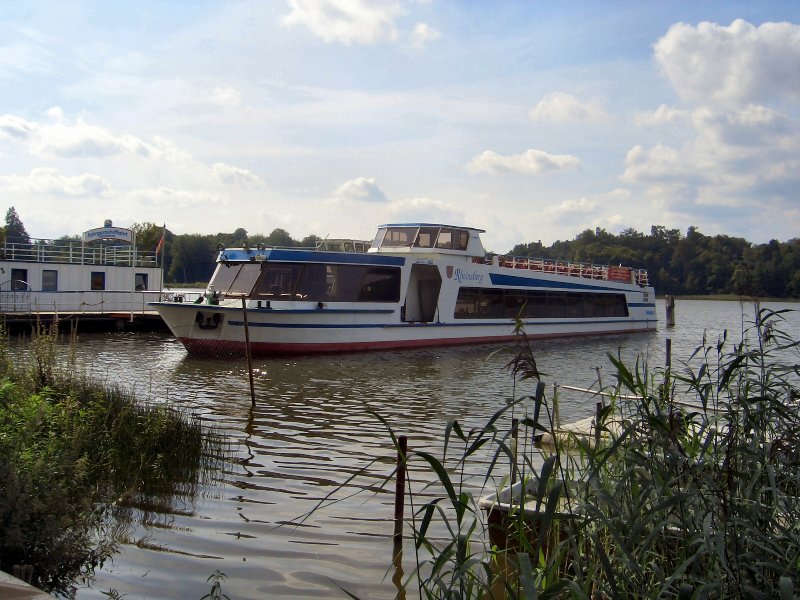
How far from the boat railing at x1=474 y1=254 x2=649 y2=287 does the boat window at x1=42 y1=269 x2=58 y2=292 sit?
1568cm

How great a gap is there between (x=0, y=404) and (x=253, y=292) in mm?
13788

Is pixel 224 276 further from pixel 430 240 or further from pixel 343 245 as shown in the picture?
pixel 430 240

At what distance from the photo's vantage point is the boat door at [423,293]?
80.6 ft

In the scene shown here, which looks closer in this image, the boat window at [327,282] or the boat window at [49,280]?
the boat window at [327,282]

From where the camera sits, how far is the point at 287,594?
5.20 m

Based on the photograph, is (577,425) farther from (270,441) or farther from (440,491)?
(270,441)

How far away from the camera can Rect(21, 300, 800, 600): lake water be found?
5457 millimetres

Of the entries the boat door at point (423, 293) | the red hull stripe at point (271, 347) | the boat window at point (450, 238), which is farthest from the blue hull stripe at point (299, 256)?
the boat window at point (450, 238)

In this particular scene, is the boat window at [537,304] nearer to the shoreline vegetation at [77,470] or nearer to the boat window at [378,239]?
the boat window at [378,239]

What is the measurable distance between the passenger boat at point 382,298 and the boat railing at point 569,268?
0.27 ft

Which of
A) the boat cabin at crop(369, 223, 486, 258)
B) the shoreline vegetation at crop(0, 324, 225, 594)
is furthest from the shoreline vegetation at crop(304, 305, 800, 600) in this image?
the boat cabin at crop(369, 223, 486, 258)

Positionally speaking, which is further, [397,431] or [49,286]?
[49,286]

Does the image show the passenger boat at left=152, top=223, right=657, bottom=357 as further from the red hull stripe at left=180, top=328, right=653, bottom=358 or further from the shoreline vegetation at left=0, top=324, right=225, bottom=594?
the shoreline vegetation at left=0, top=324, right=225, bottom=594

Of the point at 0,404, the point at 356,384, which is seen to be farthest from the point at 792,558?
the point at 356,384
